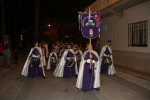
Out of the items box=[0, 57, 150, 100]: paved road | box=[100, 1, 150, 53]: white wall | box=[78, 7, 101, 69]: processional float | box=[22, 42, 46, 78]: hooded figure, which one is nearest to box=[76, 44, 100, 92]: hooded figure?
box=[0, 57, 150, 100]: paved road

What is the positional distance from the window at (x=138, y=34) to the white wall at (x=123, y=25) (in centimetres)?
29

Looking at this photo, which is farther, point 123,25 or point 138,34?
point 123,25

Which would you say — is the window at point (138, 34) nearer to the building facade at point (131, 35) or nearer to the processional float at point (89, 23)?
the building facade at point (131, 35)

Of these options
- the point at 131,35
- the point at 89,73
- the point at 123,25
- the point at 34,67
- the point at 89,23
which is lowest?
the point at 34,67

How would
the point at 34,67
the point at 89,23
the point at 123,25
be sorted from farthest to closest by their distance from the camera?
the point at 123,25 < the point at 34,67 < the point at 89,23

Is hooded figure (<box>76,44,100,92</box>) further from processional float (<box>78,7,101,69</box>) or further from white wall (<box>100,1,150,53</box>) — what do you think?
white wall (<box>100,1,150,53</box>)

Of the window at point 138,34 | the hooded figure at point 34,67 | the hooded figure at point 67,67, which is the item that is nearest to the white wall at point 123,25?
the window at point 138,34

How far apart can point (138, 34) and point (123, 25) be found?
2328 mm

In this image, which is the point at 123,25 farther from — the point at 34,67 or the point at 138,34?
the point at 34,67

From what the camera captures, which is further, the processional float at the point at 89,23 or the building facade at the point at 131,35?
the building facade at the point at 131,35

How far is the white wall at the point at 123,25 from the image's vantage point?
14.0 metres

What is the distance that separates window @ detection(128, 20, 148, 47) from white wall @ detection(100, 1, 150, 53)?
292 millimetres

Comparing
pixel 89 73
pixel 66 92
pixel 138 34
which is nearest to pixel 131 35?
pixel 138 34

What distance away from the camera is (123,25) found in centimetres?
1733
